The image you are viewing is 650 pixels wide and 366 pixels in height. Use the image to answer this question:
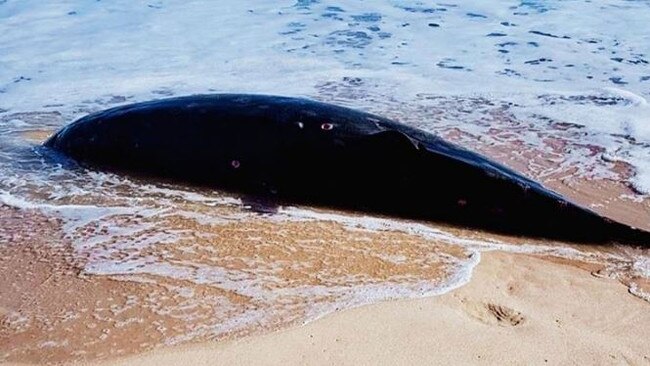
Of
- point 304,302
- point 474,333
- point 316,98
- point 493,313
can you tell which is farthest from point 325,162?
point 316,98

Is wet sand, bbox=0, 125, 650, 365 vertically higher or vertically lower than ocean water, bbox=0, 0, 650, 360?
higher

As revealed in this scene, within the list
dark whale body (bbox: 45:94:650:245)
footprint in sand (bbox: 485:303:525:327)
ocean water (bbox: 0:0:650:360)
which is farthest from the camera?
dark whale body (bbox: 45:94:650:245)

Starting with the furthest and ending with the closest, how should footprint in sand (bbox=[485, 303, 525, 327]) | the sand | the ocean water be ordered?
the ocean water
footprint in sand (bbox=[485, 303, 525, 327])
the sand

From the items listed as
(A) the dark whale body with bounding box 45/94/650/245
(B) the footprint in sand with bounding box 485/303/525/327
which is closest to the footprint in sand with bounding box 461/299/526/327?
(B) the footprint in sand with bounding box 485/303/525/327

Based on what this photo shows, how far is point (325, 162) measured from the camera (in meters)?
3.96

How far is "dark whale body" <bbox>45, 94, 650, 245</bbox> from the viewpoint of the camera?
3.60 meters

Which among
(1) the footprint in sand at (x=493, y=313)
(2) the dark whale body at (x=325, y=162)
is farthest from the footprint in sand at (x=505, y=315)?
(2) the dark whale body at (x=325, y=162)

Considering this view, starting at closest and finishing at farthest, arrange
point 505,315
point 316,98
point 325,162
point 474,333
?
point 474,333 < point 505,315 < point 325,162 < point 316,98

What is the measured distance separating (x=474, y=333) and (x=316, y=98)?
4511mm

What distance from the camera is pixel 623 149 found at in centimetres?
504

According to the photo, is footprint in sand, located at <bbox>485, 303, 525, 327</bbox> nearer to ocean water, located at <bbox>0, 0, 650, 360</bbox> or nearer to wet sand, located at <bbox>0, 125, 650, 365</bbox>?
wet sand, located at <bbox>0, 125, 650, 365</bbox>

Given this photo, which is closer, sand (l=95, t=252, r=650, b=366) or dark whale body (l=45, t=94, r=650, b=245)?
sand (l=95, t=252, r=650, b=366)

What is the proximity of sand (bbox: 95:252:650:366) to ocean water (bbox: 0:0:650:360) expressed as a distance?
0.13 meters

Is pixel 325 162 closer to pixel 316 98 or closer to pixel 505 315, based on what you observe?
pixel 505 315
